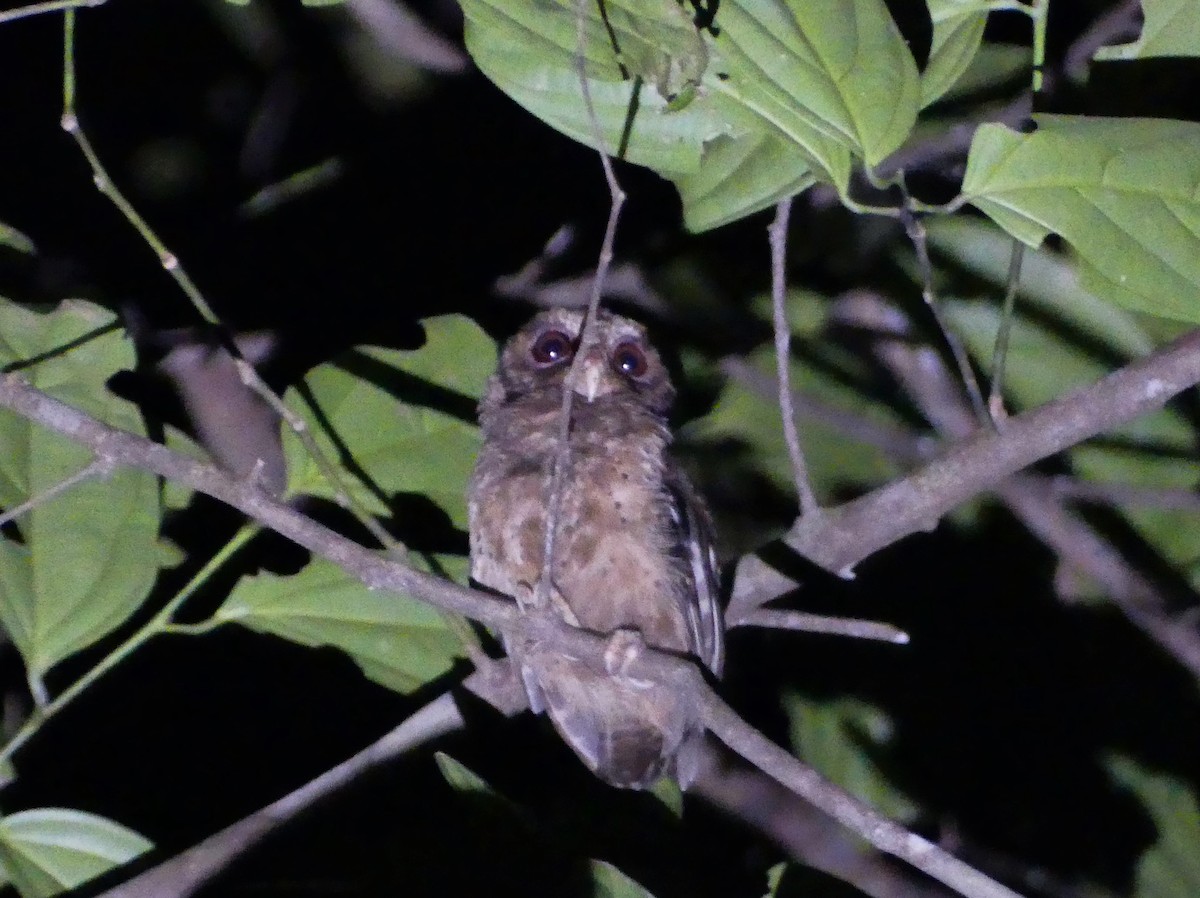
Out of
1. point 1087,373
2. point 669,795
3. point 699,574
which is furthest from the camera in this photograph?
point 669,795

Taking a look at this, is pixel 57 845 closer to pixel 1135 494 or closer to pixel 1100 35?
pixel 1135 494

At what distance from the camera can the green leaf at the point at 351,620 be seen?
259 centimetres

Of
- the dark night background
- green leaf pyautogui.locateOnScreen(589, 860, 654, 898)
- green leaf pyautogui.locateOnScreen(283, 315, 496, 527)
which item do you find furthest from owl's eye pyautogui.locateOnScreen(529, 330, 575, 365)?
green leaf pyautogui.locateOnScreen(589, 860, 654, 898)

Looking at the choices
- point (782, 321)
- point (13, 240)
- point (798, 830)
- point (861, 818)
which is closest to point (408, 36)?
point (13, 240)

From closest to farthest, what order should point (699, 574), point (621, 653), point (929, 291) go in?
point (929, 291) → point (621, 653) → point (699, 574)

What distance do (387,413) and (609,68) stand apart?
39.8 inches

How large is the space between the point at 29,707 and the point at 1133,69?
2.75 metres

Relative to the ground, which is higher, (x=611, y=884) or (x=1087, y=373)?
(x=1087, y=373)

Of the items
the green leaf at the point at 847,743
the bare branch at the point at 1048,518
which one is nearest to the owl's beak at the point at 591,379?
the bare branch at the point at 1048,518

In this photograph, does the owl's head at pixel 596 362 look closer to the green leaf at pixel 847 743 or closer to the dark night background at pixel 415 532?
the dark night background at pixel 415 532

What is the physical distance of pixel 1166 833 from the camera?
11.5 ft

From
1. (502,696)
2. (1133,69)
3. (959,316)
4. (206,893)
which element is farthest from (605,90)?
(206,893)

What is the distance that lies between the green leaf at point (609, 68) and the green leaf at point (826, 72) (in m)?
0.06

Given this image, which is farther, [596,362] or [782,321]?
[596,362]
